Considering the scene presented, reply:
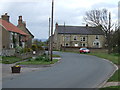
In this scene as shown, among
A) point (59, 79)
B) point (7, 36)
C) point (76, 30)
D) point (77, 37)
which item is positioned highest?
point (76, 30)

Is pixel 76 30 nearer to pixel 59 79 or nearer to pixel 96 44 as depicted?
pixel 96 44

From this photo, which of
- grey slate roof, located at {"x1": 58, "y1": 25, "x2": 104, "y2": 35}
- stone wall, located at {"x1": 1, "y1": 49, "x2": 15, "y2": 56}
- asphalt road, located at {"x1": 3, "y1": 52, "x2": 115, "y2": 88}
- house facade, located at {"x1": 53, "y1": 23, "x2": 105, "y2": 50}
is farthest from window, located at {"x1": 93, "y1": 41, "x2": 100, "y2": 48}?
asphalt road, located at {"x1": 3, "y1": 52, "x2": 115, "y2": 88}

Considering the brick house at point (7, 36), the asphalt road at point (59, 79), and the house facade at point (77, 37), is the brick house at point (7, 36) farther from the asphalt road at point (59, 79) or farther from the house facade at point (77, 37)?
the house facade at point (77, 37)

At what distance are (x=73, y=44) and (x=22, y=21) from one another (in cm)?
2044

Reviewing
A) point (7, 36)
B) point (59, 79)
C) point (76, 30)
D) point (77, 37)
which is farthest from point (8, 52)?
point (76, 30)

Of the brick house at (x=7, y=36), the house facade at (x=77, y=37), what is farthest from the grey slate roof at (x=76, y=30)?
the brick house at (x=7, y=36)

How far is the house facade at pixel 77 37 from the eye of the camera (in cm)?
8356

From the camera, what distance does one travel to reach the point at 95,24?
61031 mm

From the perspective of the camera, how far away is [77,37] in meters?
84.2

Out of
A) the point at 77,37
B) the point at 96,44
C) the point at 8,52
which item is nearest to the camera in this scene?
the point at 8,52

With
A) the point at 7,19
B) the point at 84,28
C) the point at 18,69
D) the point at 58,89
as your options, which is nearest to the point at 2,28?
the point at 7,19

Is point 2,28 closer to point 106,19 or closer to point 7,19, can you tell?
point 7,19

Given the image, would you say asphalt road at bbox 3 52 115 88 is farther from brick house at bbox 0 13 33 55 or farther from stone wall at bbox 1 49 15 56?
brick house at bbox 0 13 33 55

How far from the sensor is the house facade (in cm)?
8356
